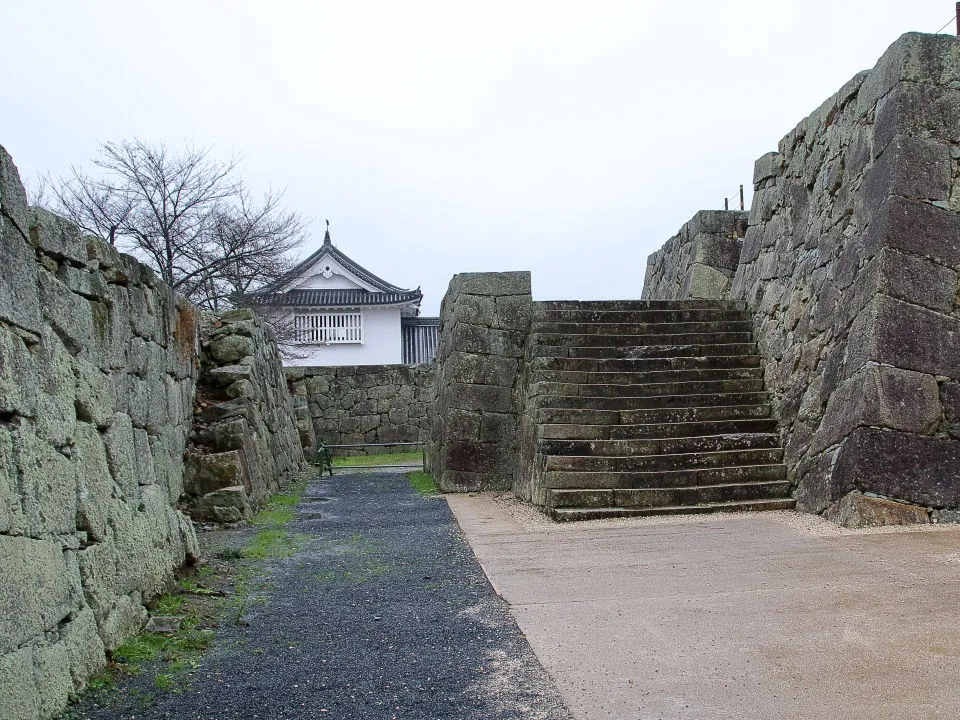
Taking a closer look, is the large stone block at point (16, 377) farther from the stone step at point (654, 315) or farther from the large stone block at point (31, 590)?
the stone step at point (654, 315)

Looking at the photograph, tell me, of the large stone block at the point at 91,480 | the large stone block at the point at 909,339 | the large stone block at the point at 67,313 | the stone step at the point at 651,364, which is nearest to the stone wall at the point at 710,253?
the stone step at the point at 651,364

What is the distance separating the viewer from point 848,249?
22.4ft

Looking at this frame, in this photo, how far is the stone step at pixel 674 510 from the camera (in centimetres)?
663

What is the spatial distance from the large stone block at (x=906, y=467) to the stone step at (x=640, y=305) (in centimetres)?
382

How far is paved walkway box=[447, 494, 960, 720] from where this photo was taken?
291cm

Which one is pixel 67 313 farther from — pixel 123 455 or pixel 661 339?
pixel 661 339

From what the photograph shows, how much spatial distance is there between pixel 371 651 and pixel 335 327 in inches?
932

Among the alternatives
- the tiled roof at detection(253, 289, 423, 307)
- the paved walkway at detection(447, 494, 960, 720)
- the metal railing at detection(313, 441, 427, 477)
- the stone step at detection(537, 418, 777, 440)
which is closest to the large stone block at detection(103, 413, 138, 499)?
the paved walkway at detection(447, 494, 960, 720)

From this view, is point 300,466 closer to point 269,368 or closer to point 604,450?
point 269,368

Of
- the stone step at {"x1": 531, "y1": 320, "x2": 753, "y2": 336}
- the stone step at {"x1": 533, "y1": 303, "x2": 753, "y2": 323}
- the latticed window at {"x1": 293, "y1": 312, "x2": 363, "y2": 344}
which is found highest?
the latticed window at {"x1": 293, "y1": 312, "x2": 363, "y2": 344}

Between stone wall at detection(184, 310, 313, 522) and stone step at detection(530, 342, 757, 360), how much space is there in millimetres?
3001

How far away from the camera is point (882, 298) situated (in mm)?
6105

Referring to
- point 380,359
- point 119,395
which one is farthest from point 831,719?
point 380,359

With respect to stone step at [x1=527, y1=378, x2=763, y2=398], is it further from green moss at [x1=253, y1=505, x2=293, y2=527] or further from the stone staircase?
green moss at [x1=253, y1=505, x2=293, y2=527]
